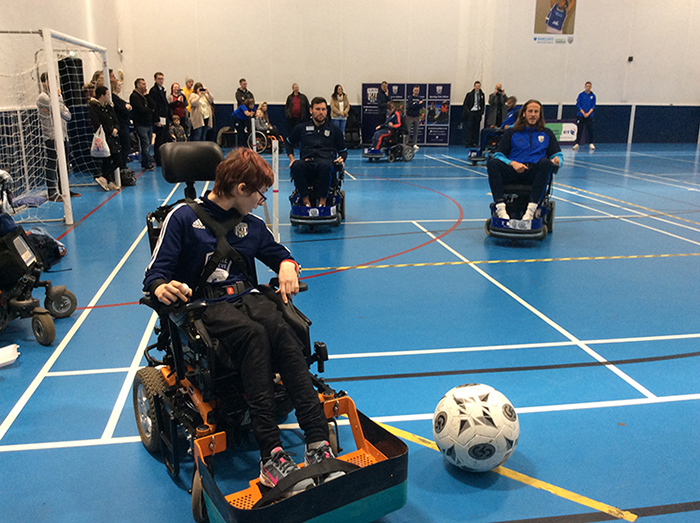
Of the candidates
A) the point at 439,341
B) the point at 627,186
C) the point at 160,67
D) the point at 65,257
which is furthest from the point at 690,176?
the point at 160,67

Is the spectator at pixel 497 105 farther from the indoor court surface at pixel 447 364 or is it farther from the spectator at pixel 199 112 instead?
the indoor court surface at pixel 447 364

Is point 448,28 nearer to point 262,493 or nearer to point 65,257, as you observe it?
point 65,257

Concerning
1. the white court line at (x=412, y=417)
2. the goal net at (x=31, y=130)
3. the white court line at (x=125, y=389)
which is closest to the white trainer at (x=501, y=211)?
the white court line at (x=412, y=417)

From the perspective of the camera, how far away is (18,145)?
9.88m

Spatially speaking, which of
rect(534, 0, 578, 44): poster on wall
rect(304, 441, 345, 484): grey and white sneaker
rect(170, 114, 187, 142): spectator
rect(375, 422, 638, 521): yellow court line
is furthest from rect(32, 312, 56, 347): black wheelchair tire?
rect(534, 0, 578, 44): poster on wall

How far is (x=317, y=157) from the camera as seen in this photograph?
8070 millimetres

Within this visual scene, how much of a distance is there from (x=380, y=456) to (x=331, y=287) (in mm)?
3096

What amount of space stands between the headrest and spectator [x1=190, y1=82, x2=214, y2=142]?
486 inches

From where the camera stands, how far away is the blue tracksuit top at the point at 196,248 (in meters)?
2.75

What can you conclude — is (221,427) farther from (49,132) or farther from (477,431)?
(49,132)

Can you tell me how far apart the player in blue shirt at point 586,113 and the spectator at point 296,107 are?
9.27 meters

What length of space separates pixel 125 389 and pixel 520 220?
16.3 ft

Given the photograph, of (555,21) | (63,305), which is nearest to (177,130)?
(63,305)

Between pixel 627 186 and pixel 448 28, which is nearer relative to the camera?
pixel 627 186
